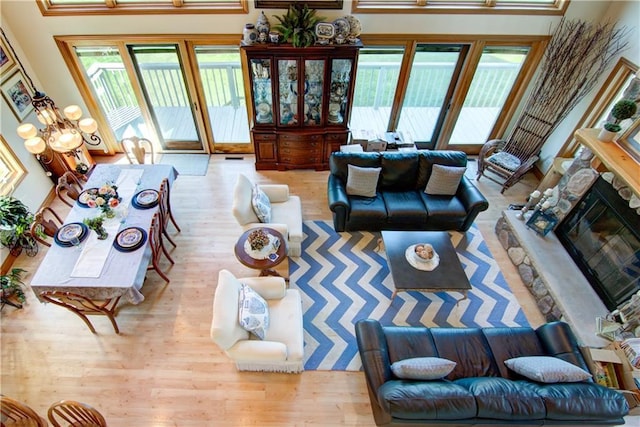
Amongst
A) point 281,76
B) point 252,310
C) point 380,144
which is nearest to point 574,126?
point 380,144

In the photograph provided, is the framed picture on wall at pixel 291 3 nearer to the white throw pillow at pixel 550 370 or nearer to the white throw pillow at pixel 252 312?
the white throw pillow at pixel 252 312

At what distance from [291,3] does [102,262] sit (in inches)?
155

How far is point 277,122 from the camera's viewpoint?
549 centimetres

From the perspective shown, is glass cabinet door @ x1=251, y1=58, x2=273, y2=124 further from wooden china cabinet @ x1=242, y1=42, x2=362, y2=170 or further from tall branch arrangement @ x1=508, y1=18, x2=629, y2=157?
tall branch arrangement @ x1=508, y1=18, x2=629, y2=157

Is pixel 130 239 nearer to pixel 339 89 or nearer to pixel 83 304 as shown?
pixel 83 304

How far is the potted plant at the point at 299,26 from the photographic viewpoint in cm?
461

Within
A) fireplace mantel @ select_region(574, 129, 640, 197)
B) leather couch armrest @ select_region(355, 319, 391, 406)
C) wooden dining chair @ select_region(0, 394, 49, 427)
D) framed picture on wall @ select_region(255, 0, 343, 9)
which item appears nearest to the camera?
wooden dining chair @ select_region(0, 394, 49, 427)

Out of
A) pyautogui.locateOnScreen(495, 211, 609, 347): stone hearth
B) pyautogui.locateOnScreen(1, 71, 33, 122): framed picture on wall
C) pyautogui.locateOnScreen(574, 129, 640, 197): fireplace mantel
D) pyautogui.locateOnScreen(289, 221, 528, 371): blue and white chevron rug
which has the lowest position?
pyautogui.locateOnScreen(289, 221, 528, 371): blue and white chevron rug

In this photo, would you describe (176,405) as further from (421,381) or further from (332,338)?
(421,381)

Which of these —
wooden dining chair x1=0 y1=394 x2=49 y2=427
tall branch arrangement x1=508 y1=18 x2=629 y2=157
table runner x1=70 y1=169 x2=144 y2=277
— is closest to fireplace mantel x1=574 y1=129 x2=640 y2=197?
tall branch arrangement x1=508 y1=18 x2=629 y2=157

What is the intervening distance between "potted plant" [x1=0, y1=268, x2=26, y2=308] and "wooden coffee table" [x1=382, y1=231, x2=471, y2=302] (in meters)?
4.39

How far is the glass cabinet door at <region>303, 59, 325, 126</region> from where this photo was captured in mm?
4980

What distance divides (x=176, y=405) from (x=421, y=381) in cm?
237

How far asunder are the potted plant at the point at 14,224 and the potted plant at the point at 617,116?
6889 mm
